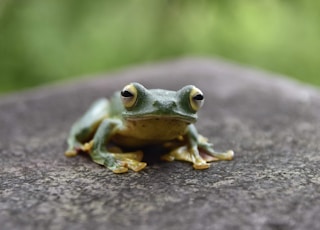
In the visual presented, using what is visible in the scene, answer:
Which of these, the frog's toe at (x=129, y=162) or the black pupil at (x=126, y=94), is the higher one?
the black pupil at (x=126, y=94)

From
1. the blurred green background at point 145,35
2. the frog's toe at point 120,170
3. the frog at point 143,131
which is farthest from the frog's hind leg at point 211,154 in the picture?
the blurred green background at point 145,35

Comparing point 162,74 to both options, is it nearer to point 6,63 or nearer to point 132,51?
point 132,51

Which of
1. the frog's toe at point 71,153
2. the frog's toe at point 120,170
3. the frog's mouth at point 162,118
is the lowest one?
the frog's toe at point 71,153

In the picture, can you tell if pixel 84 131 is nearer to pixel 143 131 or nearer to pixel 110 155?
pixel 110 155

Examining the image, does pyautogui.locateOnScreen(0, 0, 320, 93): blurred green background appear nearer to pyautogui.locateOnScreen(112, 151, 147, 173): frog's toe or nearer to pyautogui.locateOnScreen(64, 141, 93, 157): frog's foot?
pyautogui.locateOnScreen(64, 141, 93, 157): frog's foot

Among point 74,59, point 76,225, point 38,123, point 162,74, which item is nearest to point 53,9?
point 74,59

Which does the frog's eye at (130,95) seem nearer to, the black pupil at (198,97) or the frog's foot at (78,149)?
the black pupil at (198,97)
